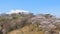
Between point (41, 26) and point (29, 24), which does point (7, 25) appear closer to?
point (29, 24)

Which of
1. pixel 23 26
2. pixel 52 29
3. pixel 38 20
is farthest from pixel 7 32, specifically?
pixel 52 29

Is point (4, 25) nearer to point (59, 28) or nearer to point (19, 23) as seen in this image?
point (19, 23)

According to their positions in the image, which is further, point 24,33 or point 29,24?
point 29,24

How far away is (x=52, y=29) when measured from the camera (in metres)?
19.8

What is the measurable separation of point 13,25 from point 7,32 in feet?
4.46

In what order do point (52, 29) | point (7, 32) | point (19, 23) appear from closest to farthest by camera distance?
1. point (52, 29)
2. point (7, 32)
3. point (19, 23)

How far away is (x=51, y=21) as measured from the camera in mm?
22094

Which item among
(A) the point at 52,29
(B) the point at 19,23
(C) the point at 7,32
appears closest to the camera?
(A) the point at 52,29

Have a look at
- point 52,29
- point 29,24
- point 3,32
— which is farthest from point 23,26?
point 52,29

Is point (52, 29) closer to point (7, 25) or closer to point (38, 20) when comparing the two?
point (38, 20)

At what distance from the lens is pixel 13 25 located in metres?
22.8

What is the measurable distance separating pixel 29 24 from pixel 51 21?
2294 millimetres

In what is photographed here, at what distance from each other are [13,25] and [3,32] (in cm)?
150

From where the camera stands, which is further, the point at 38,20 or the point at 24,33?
the point at 38,20
